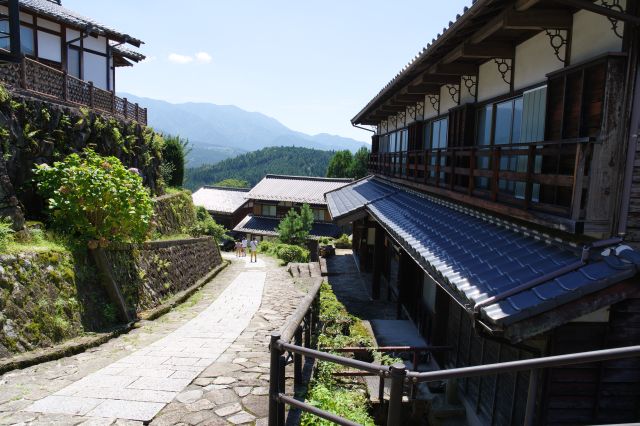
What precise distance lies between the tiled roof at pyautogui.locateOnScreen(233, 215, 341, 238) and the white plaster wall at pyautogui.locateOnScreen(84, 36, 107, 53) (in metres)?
22.9

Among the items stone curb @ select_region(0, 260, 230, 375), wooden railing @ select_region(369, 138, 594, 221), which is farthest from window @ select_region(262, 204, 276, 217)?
wooden railing @ select_region(369, 138, 594, 221)

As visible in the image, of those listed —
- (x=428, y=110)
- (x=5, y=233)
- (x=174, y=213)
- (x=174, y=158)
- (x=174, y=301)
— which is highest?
(x=428, y=110)

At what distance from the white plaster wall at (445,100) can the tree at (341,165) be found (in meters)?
58.2

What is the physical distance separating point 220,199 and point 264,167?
9481cm

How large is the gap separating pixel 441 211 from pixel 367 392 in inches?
177

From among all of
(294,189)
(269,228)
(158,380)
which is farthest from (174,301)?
(294,189)

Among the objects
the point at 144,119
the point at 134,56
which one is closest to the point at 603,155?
the point at 144,119

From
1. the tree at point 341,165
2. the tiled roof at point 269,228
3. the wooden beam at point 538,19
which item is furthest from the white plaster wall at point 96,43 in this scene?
the tree at point 341,165

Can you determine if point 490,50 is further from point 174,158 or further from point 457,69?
point 174,158

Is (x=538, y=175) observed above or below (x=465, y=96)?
below

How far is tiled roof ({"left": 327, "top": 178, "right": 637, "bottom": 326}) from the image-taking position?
4168 mm

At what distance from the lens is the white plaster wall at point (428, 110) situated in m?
13.0

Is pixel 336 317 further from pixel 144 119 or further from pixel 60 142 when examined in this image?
pixel 144 119

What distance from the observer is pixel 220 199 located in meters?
55.0
